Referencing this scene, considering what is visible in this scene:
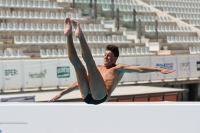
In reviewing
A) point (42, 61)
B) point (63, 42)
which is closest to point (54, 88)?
point (42, 61)

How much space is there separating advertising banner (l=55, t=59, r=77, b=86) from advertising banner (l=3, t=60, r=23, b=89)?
1241mm

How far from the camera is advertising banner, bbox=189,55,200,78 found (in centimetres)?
1501

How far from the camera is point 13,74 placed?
456 inches

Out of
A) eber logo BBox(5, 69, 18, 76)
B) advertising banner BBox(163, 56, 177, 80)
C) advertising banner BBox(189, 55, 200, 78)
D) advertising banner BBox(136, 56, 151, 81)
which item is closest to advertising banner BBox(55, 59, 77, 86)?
eber logo BBox(5, 69, 18, 76)

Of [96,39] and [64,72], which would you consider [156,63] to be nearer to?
[96,39]

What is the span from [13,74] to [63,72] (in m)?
1.68

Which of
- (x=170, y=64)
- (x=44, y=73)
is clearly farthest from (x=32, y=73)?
(x=170, y=64)

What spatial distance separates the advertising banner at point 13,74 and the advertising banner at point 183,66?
245 inches

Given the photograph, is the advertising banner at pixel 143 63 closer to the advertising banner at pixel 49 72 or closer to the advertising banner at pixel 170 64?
the advertising banner at pixel 170 64

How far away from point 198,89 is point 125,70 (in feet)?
39.5

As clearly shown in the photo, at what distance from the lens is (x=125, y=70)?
4121 mm

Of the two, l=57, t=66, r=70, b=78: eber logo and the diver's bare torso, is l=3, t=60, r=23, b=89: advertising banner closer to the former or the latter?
l=57, t=66, r=70, b=78: eber logo

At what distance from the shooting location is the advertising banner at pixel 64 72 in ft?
40.4
